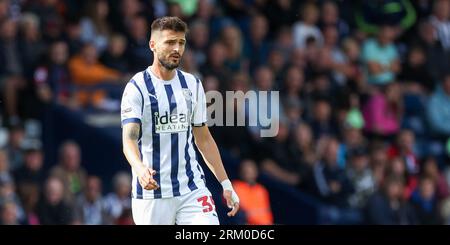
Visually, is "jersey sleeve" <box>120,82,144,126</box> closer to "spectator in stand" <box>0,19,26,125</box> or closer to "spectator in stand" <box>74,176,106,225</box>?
"spectator in stand" <box>74,176,106,225</box>

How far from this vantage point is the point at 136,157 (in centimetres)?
910

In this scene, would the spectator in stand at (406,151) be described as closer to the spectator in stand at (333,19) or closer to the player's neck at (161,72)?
the spectator in stand at (333,19)

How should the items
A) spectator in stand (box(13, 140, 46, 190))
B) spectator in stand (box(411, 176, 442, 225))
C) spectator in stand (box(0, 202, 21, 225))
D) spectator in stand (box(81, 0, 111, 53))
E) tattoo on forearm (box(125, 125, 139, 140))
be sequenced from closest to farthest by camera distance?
tattoo on forearm (box(125, 125, 139, 140)) → spectator in stand (box(0, 202, 21, 225)) → spectator in stand (box(13, 140, 46, 190)) → spectator in stand (box(81, 0, 111, 53)) → spectator in stand (box(411, 176, 442, 225))

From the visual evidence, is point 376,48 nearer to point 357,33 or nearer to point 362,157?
point 357,33

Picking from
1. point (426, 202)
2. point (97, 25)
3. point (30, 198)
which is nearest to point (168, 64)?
point (30, 198)

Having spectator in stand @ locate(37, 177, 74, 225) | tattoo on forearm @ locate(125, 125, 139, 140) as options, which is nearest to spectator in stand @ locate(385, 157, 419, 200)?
spectator in stand @ locate(37, 177, 74, 225)

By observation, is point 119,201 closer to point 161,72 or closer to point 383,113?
point 383,113

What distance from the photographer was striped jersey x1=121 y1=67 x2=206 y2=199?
951cm

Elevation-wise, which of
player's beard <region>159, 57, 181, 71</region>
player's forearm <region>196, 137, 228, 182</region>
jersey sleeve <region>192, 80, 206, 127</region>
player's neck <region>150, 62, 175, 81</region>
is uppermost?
player's beard <region>159, 57, 181, 71</region>

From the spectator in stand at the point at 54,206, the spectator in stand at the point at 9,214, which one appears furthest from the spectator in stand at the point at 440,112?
the spectator in stand at the point at 9,214

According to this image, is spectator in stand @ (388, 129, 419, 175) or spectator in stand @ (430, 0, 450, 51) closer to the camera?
spectator in stand @ (388, 129, 419, 175)

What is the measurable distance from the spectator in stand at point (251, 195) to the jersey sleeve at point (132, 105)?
5.39 meters

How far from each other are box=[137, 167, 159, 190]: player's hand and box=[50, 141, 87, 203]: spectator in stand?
5647 millimetres
